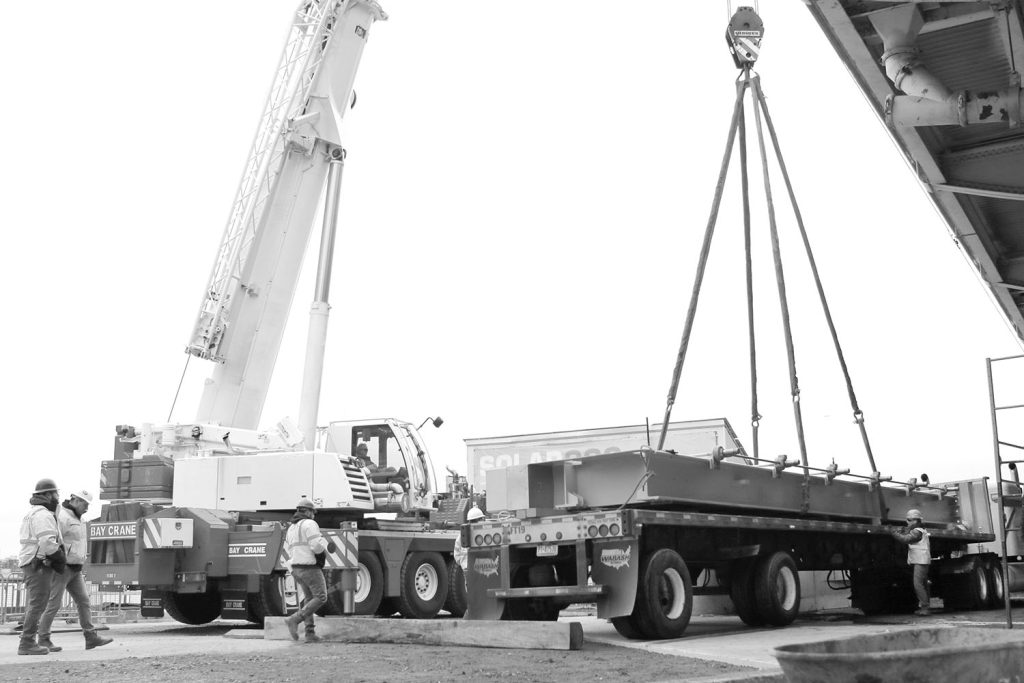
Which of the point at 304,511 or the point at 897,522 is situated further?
the point at 897,522

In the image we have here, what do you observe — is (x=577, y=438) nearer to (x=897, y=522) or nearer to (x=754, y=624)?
(x=897, y=522)

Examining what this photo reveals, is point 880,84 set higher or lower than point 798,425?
higher

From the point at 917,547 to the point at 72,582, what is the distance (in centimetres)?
1089

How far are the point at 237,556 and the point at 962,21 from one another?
10783mm

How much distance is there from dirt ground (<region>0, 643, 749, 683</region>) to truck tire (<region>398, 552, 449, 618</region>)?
223 inches

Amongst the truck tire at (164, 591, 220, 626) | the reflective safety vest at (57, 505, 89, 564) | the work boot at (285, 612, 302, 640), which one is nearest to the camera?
the reflective safety vest at (57, 505, 89, 564)

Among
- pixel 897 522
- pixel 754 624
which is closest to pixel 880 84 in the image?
pixel 754 624

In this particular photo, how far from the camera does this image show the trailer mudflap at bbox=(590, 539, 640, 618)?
10367 mm

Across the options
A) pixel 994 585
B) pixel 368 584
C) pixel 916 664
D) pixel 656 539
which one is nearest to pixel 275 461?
pixel 368 584

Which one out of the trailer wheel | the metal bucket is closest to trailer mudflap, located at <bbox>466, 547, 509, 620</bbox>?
the metal bucket

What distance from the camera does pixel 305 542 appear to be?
1145cm

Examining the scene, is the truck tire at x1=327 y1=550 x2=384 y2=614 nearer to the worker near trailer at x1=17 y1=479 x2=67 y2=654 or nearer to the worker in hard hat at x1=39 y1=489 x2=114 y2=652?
the worker in hard hat at x1=39 y1=489 x2=114 y2=652

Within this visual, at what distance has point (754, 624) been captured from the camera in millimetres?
12492

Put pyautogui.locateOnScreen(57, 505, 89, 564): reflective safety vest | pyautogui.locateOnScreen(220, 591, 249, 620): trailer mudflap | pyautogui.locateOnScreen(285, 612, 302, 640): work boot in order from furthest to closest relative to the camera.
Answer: pyautogui.locateOnScreen(220, 591, 249, 620): trailer mudflap → pyautogui.locateOnScreen(285, 612, 302, 640): work boot → pyautogui.locateOnScreen(57, 505, 89, 564): reflective safety vest
